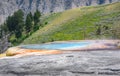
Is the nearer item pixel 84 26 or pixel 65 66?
pixel 65 66

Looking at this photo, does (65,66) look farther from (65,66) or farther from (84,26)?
(84,26)

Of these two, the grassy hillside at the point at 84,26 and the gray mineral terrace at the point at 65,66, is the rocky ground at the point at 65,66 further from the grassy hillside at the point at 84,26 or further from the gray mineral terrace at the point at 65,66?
the grassy hillside at the point at 84,26

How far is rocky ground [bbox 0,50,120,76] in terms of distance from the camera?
16000mm

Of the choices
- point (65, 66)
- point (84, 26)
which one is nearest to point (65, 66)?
point (65, 66)

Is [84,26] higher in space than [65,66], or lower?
lower

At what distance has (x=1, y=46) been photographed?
263ft

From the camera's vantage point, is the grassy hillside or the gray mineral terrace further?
the grassy hillside

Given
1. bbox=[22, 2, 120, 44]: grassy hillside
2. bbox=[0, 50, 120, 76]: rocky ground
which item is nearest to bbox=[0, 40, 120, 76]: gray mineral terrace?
bbox=[0, 50, 120, 76]: rocky ground

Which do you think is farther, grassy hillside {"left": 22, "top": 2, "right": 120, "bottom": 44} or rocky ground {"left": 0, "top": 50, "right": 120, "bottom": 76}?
grassy hillside {"left": 22, "top": 2, "right": 120, "bottom": 44}

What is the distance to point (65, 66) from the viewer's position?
659 inches

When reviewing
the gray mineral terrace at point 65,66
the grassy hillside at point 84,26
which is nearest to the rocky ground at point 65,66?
the gray mineral terrace at point 65,66

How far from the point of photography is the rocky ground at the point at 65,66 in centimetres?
1600

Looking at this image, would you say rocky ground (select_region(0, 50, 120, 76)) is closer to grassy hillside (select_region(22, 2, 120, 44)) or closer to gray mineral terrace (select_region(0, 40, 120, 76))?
gray mineral terrace (select_region(0, 40, 120, 76))

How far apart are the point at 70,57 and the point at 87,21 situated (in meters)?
57.7
